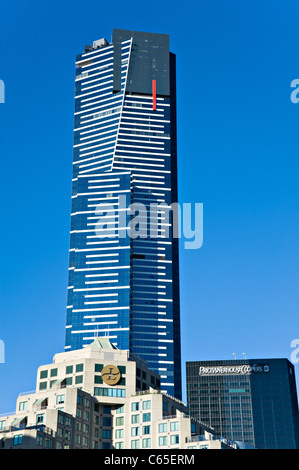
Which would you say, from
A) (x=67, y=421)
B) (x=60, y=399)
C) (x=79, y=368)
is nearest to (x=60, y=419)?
(x=67, y=421)

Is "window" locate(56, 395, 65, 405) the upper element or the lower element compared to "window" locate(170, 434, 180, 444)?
upper

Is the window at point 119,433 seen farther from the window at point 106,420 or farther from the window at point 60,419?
the window at point 60,419

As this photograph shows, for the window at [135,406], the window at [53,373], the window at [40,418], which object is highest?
the window at [53,373]

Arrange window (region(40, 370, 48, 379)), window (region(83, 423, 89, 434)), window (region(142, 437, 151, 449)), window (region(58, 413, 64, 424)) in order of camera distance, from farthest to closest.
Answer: window (region(40, 370, 48, 379)) < window (region(83, 423, 89, 434)) < window (region(142, 437, 151, 449)) < window (region(58, 413, 64, 424))

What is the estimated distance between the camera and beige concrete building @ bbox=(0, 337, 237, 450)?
5965 inches

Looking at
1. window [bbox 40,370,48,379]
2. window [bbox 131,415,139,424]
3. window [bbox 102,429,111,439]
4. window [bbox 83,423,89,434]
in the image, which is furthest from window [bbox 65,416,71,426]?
window [bbox 40,370,48,379]

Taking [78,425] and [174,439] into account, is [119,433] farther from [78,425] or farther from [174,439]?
[174,439]

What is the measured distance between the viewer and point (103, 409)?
6693 inches

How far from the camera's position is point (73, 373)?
6786 inches

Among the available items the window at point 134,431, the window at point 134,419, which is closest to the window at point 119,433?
the window at point 134,431

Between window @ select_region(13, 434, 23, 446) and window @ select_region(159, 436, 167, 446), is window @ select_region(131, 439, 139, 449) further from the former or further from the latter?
window @ select_region(13, 434, 23, 446)

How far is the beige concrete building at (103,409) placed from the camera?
152 metres
